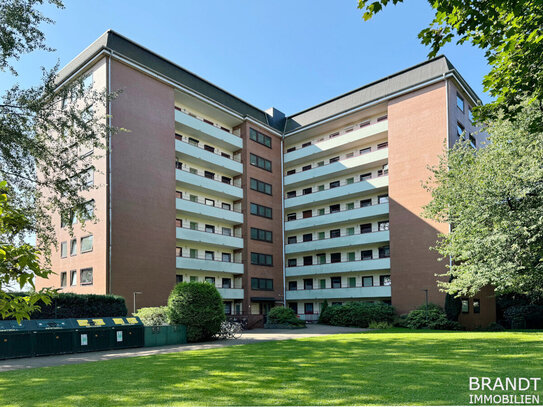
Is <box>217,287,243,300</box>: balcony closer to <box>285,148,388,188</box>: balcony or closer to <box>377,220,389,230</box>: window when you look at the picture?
<box>285,148,388,188</box>: balcony

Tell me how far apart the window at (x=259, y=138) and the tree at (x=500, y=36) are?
35026 mm

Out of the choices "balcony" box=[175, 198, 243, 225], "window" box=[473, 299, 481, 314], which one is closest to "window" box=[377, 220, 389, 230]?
"window" box=[473, 299, 481, 314]

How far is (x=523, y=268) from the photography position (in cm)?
2195

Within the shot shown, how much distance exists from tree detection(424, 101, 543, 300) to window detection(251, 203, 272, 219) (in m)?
21.5

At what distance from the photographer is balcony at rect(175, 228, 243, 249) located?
3532 centimetres

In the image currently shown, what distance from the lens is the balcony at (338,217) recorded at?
1531 inches

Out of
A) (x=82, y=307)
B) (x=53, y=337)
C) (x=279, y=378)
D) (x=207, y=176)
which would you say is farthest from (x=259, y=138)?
(x=279, y=378)

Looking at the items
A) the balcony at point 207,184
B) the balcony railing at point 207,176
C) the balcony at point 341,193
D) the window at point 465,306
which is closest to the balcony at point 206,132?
the balcony railing at point 207,176

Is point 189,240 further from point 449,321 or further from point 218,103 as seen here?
point 449,321

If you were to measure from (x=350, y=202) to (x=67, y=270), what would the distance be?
26.4 meters

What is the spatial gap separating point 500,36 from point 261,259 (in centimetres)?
3547

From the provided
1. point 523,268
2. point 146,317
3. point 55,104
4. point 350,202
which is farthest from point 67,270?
point 523,268

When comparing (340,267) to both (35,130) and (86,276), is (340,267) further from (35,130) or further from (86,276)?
(35,130)

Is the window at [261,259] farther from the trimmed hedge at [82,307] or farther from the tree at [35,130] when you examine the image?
the tree at [35,130]
